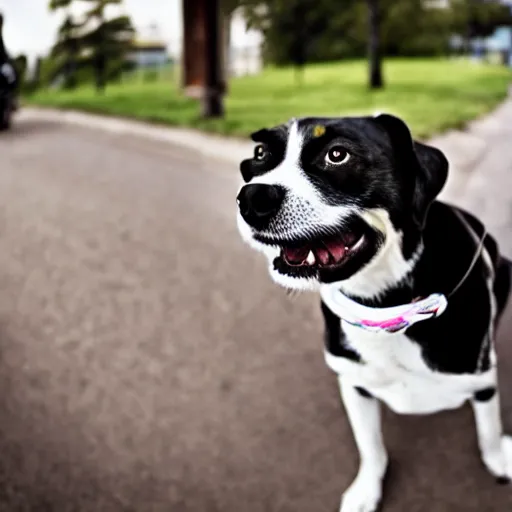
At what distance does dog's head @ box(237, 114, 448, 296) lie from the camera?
26.8 inches

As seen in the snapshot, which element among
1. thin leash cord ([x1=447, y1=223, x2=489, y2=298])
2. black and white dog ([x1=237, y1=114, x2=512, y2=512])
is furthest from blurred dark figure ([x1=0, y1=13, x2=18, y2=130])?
thin leash cord ([x1=447, y1=223, x2=489, y2=298])

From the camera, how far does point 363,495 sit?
94cm

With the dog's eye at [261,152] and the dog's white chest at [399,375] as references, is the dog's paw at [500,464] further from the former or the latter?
the dog's eye at [261,152]

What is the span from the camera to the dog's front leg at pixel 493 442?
3.07ft

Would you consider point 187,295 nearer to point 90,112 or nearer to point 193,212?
point 193,212

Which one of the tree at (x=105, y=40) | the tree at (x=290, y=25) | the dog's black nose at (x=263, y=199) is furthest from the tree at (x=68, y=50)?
the dog's black nose at (x=263, y=199)

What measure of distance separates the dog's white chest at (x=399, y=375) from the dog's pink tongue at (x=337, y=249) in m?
0.15

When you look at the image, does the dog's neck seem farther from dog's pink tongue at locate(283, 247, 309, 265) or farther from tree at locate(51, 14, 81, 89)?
tree at locate(51, 14, 81, 89)

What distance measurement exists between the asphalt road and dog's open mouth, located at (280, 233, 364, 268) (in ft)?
1.34

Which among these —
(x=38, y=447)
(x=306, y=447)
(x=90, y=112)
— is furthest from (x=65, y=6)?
(x=306, y=447)

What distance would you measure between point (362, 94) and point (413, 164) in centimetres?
56

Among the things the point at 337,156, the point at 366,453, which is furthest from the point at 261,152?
the point at 366,453

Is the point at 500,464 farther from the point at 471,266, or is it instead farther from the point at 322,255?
the point at 322,255

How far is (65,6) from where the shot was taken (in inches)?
45.1
